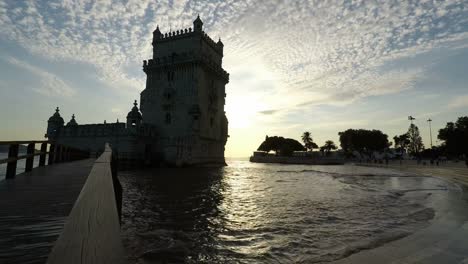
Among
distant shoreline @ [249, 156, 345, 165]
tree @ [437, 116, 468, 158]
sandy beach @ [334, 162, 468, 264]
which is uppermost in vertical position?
tree @ [437, 116, 468, 158]

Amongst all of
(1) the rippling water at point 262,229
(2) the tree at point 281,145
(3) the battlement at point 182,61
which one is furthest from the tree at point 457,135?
(2) the tree at point 281,145

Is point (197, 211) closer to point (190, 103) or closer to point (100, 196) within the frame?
point (100, 196)

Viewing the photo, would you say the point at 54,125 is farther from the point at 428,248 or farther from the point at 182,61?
the point at 428,248

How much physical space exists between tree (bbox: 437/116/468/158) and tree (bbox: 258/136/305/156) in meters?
62.4

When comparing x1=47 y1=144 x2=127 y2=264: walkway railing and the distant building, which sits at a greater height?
the distant building

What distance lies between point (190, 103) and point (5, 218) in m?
39.2

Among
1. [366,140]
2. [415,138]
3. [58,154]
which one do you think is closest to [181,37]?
[58,154]

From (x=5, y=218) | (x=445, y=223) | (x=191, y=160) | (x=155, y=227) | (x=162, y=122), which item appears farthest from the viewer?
(x=162, y=122)

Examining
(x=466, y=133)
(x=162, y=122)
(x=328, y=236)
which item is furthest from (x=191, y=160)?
(x=466, y=133)

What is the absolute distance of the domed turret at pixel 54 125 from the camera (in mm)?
43469

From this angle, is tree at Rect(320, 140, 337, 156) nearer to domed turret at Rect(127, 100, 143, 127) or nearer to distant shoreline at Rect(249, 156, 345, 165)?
distant shoreline at Rect(249, 156, 345, 165)

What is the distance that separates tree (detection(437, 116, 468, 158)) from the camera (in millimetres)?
42000

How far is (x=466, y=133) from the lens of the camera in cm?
4144

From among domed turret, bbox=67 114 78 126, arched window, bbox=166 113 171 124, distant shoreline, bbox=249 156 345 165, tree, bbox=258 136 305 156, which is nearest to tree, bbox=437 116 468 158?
distant shoreline, bbox=249 156 345 165
